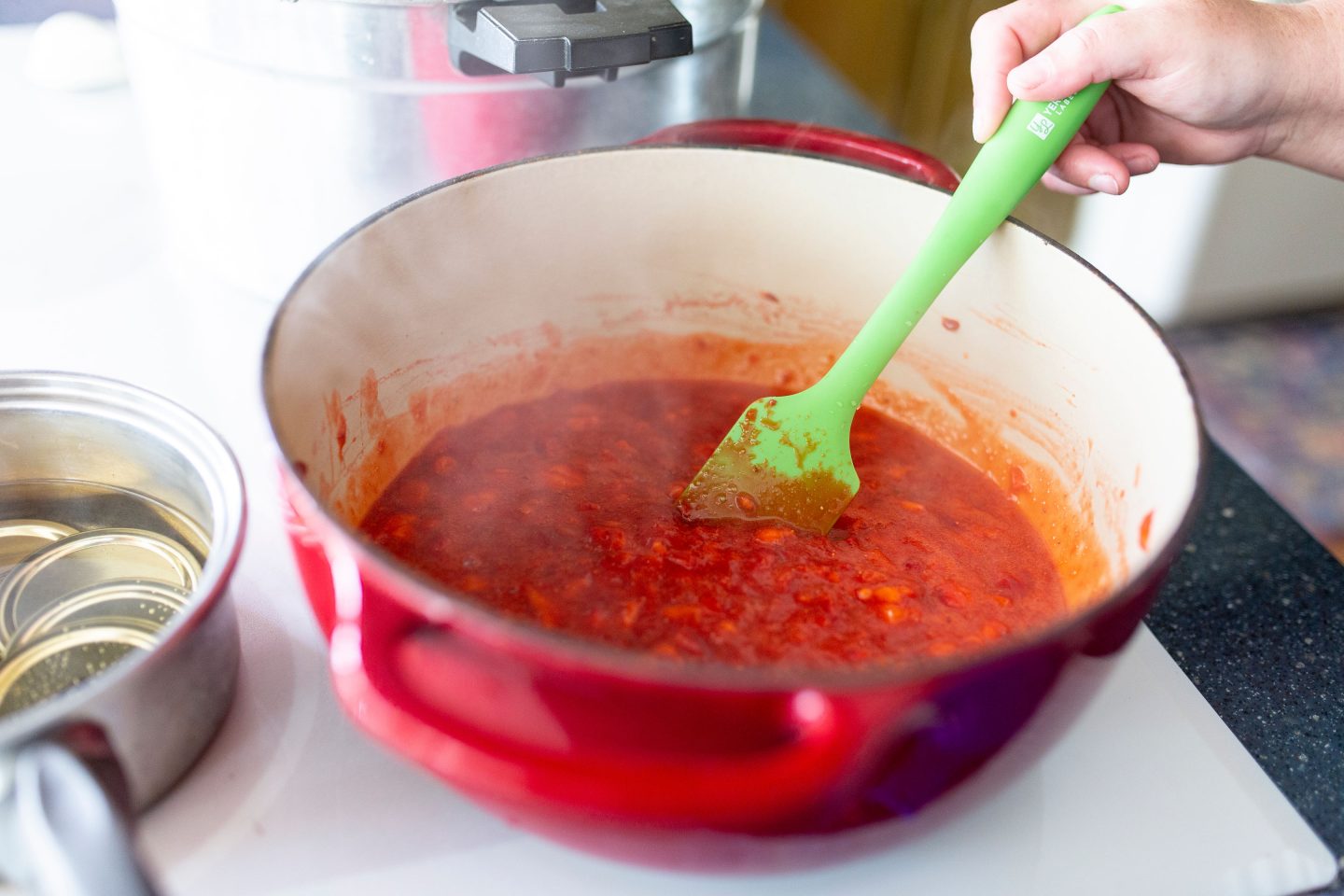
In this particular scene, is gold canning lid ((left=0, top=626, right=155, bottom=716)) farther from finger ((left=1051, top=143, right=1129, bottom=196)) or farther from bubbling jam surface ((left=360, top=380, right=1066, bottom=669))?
finger ((left=1051, top=143, right=1129, bottom=196))

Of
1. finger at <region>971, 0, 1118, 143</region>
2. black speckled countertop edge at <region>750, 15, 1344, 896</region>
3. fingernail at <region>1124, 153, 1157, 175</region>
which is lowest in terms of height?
black speckled countertop edge at <region>750, 15, 1344, 896</region>

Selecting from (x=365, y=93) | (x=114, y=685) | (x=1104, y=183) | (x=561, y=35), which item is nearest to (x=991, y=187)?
(x=1104, y=183)

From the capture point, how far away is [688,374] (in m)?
1.08

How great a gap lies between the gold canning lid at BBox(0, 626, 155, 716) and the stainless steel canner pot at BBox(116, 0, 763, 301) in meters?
0.43

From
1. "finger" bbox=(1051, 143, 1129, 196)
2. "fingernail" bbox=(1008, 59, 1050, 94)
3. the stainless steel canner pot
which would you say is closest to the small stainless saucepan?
the stainless steel canner pot

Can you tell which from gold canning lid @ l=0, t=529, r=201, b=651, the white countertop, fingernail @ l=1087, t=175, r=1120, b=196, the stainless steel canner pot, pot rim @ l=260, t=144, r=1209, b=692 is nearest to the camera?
pot rim @ l=260, t=144, r=1209, b=692

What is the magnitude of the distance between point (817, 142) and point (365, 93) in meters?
0.38

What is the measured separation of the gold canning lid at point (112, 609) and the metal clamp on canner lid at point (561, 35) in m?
0.44

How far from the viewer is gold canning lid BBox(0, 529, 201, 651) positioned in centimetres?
74

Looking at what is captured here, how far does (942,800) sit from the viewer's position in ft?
1.84

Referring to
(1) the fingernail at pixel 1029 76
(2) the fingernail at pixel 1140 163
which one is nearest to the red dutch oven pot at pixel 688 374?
(1) the fingernail at pixel 1029 76

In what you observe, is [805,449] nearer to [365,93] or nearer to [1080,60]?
[1080,60]

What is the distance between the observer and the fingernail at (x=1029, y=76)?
2.64ft

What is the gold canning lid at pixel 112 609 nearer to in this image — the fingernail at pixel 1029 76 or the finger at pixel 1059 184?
the fingernail at pixel 1029 76
